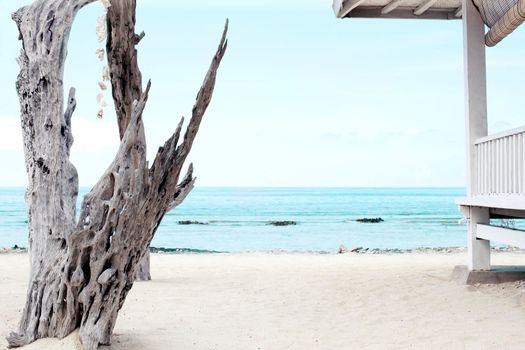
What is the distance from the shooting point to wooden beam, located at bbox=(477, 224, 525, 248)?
6641 millimetres

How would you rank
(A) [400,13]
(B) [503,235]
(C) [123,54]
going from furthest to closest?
(A) [400,13]
(B) [503,235]
(C) [123,54]

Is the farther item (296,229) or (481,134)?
(296,229)

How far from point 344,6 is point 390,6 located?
2.04 ft

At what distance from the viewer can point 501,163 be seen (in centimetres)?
708

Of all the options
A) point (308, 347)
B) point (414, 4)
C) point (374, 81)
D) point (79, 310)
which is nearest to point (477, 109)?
point (414, 4)

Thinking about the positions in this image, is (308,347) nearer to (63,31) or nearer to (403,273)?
(63,31)

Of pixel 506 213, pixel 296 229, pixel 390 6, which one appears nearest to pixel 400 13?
pixel 390 6

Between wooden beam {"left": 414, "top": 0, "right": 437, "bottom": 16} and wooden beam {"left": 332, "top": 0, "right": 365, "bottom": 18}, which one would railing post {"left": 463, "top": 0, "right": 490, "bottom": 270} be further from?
wooden beam {"left": 332, "top": 0, "right": 365, "bottom": 18}

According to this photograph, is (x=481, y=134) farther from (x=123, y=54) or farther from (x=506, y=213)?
(x=123, y=54)

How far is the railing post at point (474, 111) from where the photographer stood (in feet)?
26.1

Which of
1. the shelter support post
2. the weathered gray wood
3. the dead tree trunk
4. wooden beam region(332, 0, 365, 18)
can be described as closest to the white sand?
the dead tree trunk

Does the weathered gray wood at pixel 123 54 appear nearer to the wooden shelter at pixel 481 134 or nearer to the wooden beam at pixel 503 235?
the wooden shelter at pixel 481 134

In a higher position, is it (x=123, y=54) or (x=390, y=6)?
(x=390, y=6)

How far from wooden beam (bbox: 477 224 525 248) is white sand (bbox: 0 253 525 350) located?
0.58 meters
